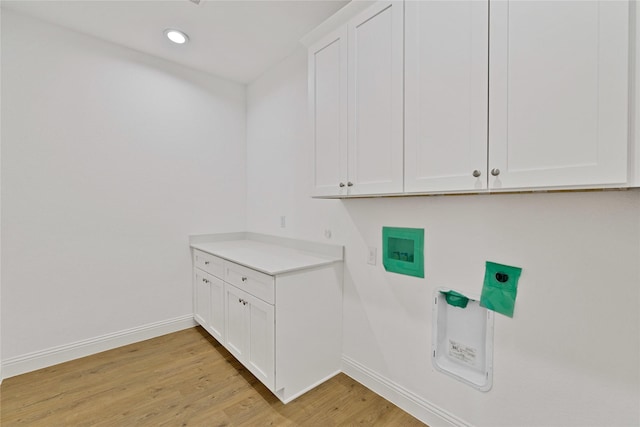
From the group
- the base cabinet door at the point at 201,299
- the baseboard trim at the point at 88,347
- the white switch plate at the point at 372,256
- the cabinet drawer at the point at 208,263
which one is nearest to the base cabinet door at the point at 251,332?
the cabinet drawer at the point at 208,263

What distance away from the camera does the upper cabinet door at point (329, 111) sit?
1761 millimetres

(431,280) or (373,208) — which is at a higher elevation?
(373,208)

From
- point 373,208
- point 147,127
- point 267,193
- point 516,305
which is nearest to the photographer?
point 516,305

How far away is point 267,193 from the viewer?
9.98 feet

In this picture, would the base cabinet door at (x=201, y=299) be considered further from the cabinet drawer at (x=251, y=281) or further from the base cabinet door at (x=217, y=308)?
the cabinet drawer at (x=251, y=281)

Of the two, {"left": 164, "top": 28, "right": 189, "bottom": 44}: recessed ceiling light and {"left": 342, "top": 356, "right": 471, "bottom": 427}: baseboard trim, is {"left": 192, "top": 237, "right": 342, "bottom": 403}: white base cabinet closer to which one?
{"left": 342, "top": 356, "right": 471, "bottom": 427}: baseboard trim

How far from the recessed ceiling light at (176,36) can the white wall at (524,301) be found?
194 cm

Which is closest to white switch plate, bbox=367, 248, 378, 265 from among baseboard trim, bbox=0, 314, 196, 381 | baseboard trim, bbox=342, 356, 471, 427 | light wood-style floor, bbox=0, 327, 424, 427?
baseboard trim, bbox=342, 356, 471, 427

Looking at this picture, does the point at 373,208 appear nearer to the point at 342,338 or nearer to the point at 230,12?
the point at 342,338

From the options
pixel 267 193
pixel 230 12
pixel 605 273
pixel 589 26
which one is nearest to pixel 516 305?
pixel 605 273

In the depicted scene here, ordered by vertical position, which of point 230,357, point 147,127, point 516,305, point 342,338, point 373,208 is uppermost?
point 147,127

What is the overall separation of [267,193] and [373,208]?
1.45 meters

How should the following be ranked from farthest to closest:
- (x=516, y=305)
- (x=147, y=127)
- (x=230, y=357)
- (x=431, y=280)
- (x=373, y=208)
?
(x=147, y=127), (x=230, y=357), (x=373, y=208), (x=431, y=280), (x=516, y=305)

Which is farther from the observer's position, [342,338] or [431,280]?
[342,338]
